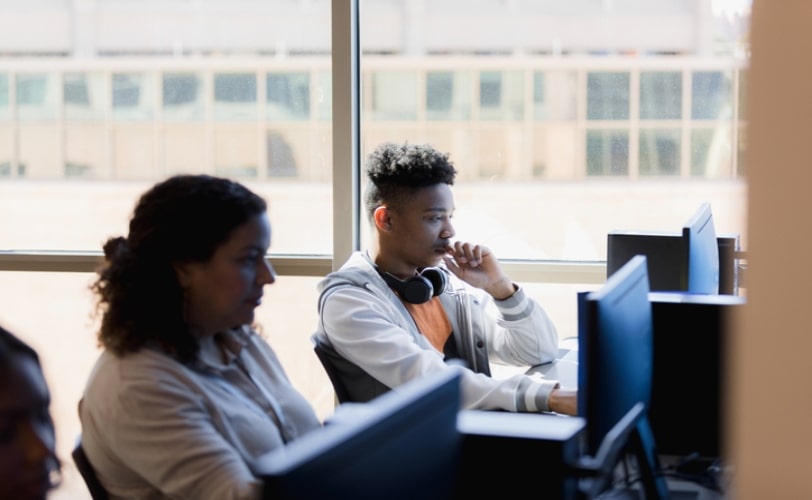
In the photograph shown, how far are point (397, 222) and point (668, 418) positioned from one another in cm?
92

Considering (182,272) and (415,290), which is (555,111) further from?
(182,272)

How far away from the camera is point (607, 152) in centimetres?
350

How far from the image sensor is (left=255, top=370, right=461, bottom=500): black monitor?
29.2 inches

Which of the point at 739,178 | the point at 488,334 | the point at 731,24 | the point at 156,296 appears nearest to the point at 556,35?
the point at 731,24

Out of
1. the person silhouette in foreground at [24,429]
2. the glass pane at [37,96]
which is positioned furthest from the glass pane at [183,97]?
the person silhouette in foreground at [24,429]

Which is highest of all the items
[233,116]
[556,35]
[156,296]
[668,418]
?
[556,35]

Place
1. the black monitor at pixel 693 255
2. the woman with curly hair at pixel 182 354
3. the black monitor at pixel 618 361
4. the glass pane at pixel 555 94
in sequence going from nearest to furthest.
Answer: the black monitor at pixel 618 361 → the woman with curly hair at pixel 182 354 → the black monitor at pixel 693 255 → the glass pane at pixel 555 94

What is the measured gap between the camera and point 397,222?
2.68m

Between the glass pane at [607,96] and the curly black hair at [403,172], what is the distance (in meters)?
0.92

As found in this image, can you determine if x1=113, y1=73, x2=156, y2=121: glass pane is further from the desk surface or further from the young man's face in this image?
the desk surface

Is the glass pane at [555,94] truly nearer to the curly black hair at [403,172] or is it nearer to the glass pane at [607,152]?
the glass pane at [607,152]

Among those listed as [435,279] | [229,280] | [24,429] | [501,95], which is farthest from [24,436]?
[501,95]

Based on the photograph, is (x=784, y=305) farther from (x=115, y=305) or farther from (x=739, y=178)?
(x=115, y=305)

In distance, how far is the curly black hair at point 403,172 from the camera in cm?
271
